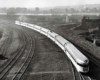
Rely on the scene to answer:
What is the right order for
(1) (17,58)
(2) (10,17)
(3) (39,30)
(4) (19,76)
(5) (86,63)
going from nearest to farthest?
1. (5) (86,63)
2. (4) (19,76)
3. (1) (17,58)
4. (3) (39,30)
5. (2) (10,17)

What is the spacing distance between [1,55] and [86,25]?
42874mm

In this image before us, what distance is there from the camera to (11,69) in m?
20.8

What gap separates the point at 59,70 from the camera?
2014 cm

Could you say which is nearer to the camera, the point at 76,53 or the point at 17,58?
the point at 76,53

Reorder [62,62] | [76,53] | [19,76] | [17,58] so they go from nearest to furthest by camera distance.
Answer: [19,76] → [76,53] → [62,62] → [17,58]

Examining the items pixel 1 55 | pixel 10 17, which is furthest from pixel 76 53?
pixel 10 17

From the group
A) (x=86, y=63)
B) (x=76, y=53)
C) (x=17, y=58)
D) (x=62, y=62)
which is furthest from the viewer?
(x=17, y=58)

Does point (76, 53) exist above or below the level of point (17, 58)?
above

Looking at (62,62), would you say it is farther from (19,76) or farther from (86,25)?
(86,25)

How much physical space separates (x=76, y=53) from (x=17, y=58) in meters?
11.1

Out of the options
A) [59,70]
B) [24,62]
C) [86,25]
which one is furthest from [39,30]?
[59,70]

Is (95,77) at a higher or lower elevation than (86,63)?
lower

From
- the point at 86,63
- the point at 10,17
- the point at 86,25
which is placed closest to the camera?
the point at 86,63

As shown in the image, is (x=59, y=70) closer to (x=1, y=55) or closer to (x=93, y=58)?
(x=93, y=58)
